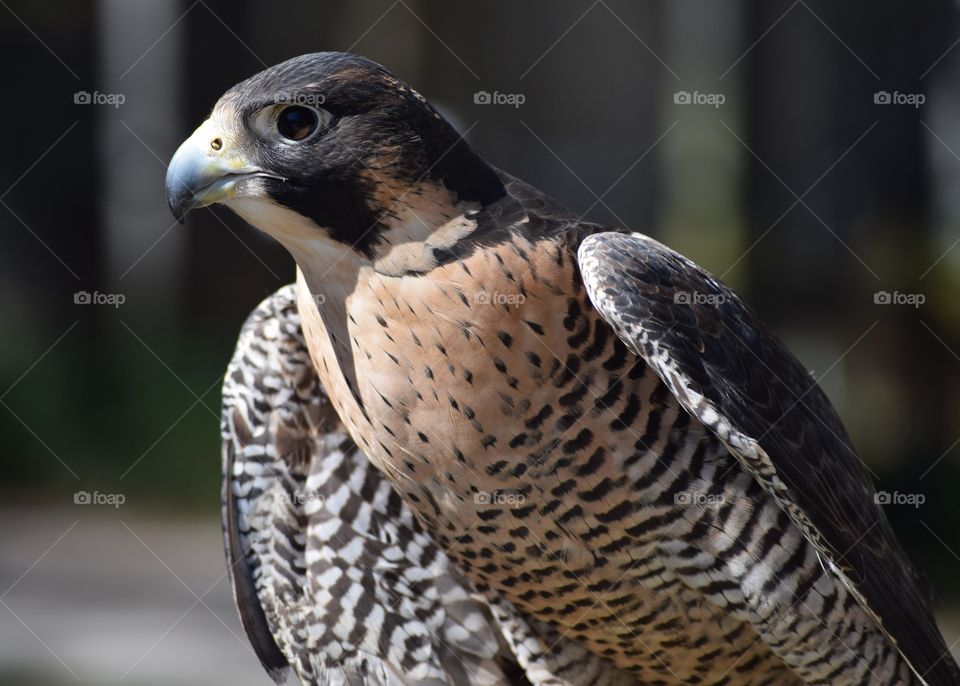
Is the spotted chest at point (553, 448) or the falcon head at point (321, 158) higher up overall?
the falcon head at point (321, 158)

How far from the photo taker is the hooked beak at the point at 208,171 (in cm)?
250

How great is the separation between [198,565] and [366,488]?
470 cm

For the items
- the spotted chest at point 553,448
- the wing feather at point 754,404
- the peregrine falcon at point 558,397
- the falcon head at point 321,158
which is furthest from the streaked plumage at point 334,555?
the wing feather at point 754,404

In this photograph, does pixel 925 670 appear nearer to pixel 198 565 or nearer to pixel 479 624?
pixel 479 624

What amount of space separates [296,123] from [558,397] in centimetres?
84

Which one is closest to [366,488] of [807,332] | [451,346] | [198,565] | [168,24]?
[451,346]

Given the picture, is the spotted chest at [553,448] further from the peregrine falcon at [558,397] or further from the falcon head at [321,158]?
the falcon head at [321,158]

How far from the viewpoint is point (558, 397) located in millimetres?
2590

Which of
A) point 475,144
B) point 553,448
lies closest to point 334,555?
point 553,448

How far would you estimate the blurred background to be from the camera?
699 centimetres

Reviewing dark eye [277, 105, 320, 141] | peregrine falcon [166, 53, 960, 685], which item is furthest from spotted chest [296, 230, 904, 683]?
dark eye [277, 105, 320, 141]

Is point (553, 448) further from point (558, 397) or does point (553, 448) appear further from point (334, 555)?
point (334, 555)

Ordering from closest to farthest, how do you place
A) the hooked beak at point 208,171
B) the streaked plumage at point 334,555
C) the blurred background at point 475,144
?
the hooked beak at point 208,171
the streaked plumage at point 334,555
the blurred background at point 475,144

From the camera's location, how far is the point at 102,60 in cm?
1003
